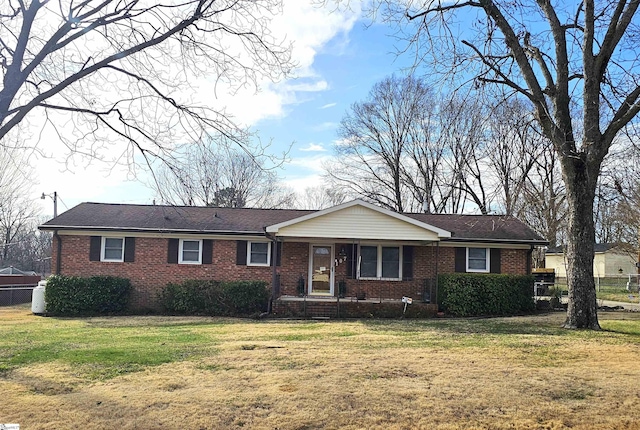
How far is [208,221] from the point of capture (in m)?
19.2

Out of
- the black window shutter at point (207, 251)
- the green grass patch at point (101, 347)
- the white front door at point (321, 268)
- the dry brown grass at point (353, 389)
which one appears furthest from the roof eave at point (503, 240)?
the green grass patch at point (101, 347)

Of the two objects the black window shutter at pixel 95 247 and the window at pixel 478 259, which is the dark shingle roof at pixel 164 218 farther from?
the window at pixel 478 259

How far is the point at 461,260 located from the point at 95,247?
13268 millimetres

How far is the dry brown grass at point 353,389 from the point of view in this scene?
16.5 ft

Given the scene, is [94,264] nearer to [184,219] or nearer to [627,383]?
[184,219]

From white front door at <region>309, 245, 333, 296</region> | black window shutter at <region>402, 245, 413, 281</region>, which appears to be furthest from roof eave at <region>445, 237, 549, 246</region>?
white front door at <region>309, 245, 333, 296</region>

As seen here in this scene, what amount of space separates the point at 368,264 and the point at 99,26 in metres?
12.6

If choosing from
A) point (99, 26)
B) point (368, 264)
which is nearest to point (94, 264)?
point (368, 264)

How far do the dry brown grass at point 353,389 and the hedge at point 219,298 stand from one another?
6.80m

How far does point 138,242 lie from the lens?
18.4 metres

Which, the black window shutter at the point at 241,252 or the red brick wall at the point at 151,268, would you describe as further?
the black window shutter at the point at 241,252

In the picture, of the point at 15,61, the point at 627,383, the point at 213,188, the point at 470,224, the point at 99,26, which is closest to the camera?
the point at 627,383

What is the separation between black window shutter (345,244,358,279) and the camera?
723 inches

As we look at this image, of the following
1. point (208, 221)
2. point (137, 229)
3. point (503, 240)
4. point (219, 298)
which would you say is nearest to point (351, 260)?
point (219, 298)
